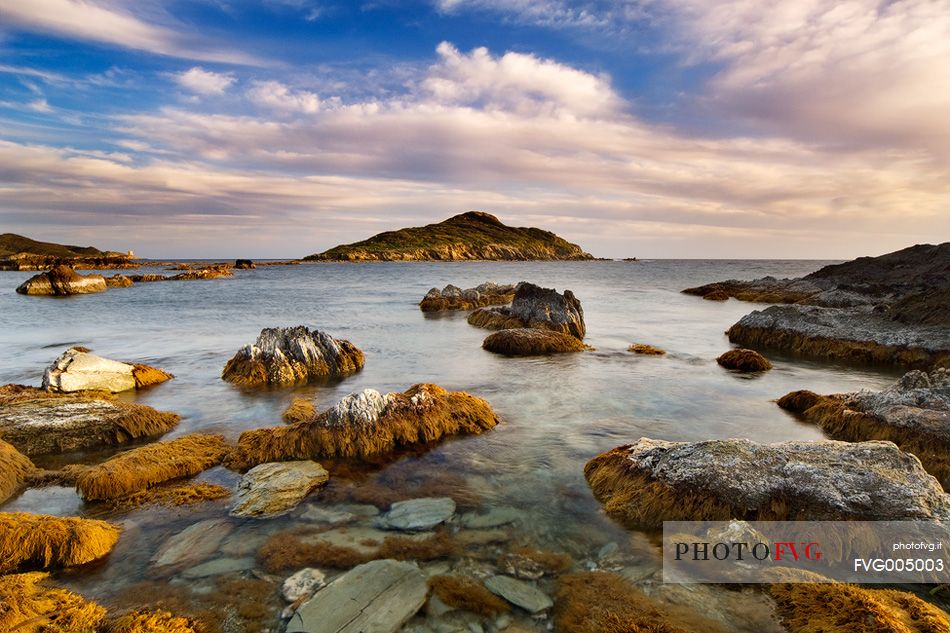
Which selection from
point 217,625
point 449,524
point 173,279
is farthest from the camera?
point 173,279

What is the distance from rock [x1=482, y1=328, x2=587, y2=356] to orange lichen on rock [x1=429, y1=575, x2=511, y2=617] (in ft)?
55.4

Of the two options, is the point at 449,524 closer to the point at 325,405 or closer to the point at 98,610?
the point at 98,610

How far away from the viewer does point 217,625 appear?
5.46 m

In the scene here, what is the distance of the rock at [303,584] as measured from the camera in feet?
19.6

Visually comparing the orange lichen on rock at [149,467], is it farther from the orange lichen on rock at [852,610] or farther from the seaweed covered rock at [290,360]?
the orange lichen on rock at [852,610]

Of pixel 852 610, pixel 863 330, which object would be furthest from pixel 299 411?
pixel 863 330

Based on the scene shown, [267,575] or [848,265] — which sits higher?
[848,265]

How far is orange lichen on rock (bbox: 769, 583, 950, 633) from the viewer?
503cm

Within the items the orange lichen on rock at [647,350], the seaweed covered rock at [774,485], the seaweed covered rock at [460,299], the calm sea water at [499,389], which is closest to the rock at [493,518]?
the calm sea water at [499,389]

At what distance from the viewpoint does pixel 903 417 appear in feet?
34.2

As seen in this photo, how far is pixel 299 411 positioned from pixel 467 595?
8.89 metres

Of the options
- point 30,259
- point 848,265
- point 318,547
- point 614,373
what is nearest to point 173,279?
point 30,259

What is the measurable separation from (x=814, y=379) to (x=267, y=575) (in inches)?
778

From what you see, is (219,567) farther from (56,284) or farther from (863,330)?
(56,284)
